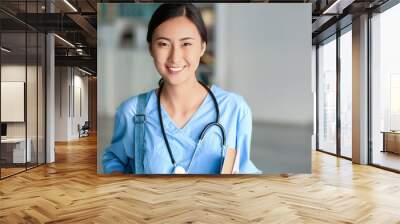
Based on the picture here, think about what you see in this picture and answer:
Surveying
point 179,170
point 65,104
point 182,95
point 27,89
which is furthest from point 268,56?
point 65,104

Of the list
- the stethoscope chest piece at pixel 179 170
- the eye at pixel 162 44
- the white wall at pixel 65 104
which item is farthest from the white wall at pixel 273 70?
the white wall at pixel 65 104

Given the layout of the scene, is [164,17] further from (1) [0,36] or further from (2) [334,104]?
(2) [334,104]

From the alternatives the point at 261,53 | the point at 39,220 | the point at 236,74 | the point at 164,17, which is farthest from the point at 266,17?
the point at 39,220

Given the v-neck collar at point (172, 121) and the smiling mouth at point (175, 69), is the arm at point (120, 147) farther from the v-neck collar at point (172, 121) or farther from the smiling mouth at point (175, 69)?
the smiling mouth at point (175, 69)

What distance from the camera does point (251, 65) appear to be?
6211 mm

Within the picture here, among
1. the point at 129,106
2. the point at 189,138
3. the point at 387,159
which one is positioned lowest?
the point at 387,159

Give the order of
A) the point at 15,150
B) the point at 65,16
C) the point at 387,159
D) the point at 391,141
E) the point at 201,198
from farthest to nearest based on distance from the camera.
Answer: the point at 65,16 → the point at 387,159 → the point at 391,141 → the point at 15,150 → the point at 201,198

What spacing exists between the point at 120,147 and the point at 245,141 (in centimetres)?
192

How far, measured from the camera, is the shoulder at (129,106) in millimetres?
6148

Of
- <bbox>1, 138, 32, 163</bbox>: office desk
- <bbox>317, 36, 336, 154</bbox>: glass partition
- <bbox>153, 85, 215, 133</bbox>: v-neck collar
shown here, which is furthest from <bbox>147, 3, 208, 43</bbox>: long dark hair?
<bbox>317, 36, 336, 154</bbox>: glass partition

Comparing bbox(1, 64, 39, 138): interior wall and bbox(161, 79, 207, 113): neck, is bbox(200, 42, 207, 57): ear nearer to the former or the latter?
bbox(161, 79, 207, 113): neck

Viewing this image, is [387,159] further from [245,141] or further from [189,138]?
[189,138]

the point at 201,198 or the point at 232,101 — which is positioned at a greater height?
the point at 232,101

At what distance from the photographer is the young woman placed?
595 cm
